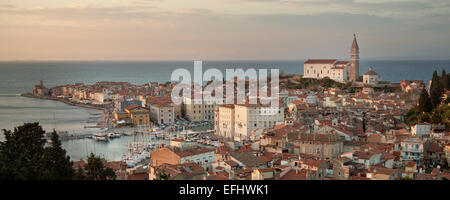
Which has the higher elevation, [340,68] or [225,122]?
[340,68]

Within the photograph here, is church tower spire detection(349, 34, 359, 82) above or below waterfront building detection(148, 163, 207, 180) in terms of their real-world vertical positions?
above

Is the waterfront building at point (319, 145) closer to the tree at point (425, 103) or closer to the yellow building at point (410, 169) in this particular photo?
the yellow building at point (410, 169)

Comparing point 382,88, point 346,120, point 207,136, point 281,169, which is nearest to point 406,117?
point 346,120

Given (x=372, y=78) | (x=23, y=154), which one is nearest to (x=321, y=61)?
(x=372, y=78)

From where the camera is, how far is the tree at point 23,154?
312cm

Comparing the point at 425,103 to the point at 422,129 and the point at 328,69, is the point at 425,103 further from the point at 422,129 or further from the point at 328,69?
the point at 328,69

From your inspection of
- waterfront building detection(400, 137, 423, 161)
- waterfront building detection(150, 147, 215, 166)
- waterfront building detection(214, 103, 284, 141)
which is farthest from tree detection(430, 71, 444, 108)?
waterfront building detection(150, 147, 215, 166)

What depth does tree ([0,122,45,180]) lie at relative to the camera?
3.12 m

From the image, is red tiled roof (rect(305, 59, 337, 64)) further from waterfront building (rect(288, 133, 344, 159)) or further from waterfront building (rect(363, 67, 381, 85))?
waterfront building (rect(288, 133, 344, 159))

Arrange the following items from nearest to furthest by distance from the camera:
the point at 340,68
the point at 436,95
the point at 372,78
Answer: the point at 436,95, the point at 372,78, the point at 340,68

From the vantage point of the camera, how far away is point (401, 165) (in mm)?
6422

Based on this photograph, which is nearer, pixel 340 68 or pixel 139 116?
pixel 139 116

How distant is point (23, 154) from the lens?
3949 mm

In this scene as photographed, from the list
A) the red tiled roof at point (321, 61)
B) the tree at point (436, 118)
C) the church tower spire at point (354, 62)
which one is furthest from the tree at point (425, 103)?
the red tiled roof at point (321, 61)
